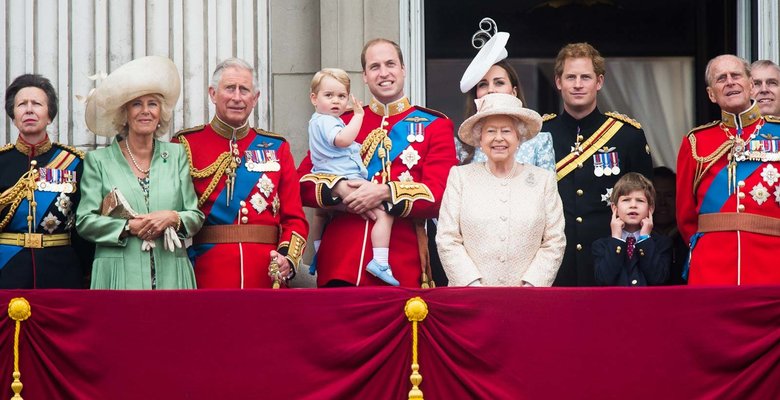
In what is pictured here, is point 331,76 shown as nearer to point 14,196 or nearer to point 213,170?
point 213,170

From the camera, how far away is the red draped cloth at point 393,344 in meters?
7.45

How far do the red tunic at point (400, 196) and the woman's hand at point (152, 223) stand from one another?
2.48ft

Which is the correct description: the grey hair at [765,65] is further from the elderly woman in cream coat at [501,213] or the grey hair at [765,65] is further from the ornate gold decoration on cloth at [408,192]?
the ornate gold decoration on cloth at [408,192]

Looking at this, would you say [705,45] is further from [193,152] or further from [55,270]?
[55,270]

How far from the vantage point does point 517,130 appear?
328 inches

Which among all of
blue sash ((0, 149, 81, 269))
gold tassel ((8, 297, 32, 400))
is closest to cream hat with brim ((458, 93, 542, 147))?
blue sash ((0, 149, 81, 269))

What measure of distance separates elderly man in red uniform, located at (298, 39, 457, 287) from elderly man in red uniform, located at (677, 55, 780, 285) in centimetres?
125

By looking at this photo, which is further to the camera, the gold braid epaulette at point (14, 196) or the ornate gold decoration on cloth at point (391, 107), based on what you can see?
the ornate gold decoration on cloth at point (391, 107)

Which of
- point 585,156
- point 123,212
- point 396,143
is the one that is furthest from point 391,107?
point 123,212

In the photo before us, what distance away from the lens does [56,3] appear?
1045 cm

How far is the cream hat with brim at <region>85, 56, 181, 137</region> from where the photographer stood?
8375 mm

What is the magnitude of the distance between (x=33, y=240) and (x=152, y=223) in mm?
666

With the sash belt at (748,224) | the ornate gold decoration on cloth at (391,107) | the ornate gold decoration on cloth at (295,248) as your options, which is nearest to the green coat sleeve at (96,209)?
the ornate gold decoration on cloth at (295,248)

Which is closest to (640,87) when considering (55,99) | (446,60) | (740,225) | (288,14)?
(446,60)
